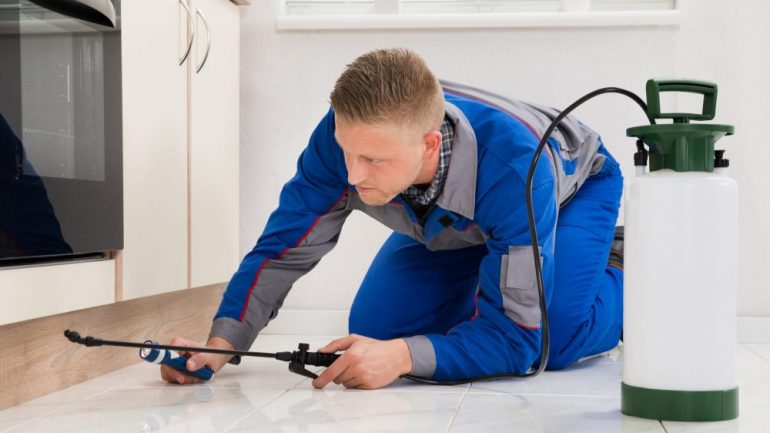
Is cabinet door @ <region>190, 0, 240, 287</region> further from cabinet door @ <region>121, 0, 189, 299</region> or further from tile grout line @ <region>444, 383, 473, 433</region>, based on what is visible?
tile grout line @ <region>444, 383, 473, 433</region>

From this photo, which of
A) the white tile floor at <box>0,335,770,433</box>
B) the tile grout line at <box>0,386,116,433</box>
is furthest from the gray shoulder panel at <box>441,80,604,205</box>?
the tile grout line at <box>0,386,116,433</box>

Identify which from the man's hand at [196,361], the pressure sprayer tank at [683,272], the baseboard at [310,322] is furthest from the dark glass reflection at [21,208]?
the baseboard at [310,322]

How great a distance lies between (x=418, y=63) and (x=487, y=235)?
1.02 ft

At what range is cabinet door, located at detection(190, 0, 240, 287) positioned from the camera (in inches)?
81.0

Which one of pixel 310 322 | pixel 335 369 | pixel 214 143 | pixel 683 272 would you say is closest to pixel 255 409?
pixel 335 369

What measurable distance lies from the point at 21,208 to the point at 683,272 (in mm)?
891

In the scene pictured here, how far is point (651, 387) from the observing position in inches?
43.6

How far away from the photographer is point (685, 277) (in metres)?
1.07

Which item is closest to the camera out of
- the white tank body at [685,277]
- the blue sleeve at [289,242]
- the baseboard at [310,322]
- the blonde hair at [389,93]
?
the white tank body at [685,277]

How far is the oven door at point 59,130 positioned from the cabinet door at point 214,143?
0.46m

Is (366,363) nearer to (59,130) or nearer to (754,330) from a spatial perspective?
(59,130)

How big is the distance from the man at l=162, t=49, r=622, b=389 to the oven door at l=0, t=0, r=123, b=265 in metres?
0.26

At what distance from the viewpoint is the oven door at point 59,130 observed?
1218 millimetres

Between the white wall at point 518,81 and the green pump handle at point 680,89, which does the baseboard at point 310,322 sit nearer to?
the white wall at point 518,81
